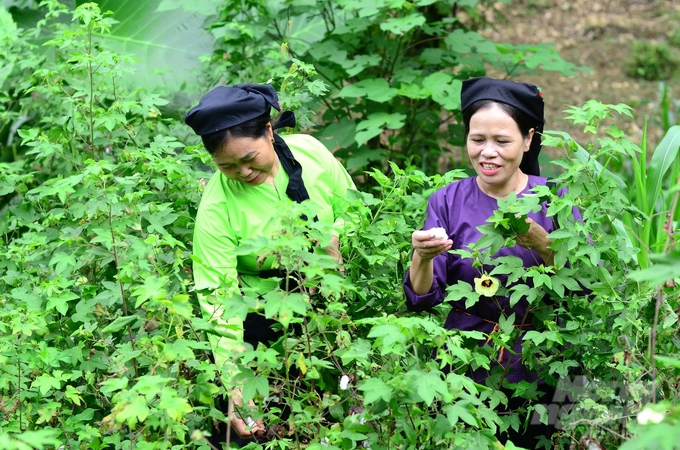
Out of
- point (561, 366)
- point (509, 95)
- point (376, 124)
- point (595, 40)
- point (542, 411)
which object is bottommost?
point (595, 40)

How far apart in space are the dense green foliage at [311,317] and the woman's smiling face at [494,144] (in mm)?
176

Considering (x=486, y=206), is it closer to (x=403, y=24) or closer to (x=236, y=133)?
(x=236, y=133)

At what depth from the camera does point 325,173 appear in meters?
2.62

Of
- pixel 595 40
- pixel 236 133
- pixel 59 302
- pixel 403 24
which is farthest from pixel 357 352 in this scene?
pixel 595 40

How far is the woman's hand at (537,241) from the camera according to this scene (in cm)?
219

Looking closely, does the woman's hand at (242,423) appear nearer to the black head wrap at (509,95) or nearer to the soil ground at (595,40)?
the black head wrap at (509,95)

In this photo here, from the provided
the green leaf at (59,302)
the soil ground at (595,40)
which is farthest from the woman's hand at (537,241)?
the soil ground at (595,40)

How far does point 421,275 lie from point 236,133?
649mm

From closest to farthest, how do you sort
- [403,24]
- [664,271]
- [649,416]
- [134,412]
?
[664,271] → [649,416] → [134,412] → [403,24]

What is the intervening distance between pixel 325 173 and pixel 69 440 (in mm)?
1091

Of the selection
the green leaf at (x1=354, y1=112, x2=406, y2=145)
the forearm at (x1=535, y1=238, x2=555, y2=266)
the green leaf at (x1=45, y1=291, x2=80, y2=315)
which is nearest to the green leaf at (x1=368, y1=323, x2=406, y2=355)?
the forearm at (x1=535, y1=238, x2=555, y2=266)

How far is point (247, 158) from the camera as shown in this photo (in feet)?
7.71

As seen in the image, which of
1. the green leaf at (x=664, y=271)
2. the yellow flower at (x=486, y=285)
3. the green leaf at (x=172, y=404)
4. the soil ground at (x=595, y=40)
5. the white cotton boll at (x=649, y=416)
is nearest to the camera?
the green leaf at (x=664, y=271)

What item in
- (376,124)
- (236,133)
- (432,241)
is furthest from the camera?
(376,124)
